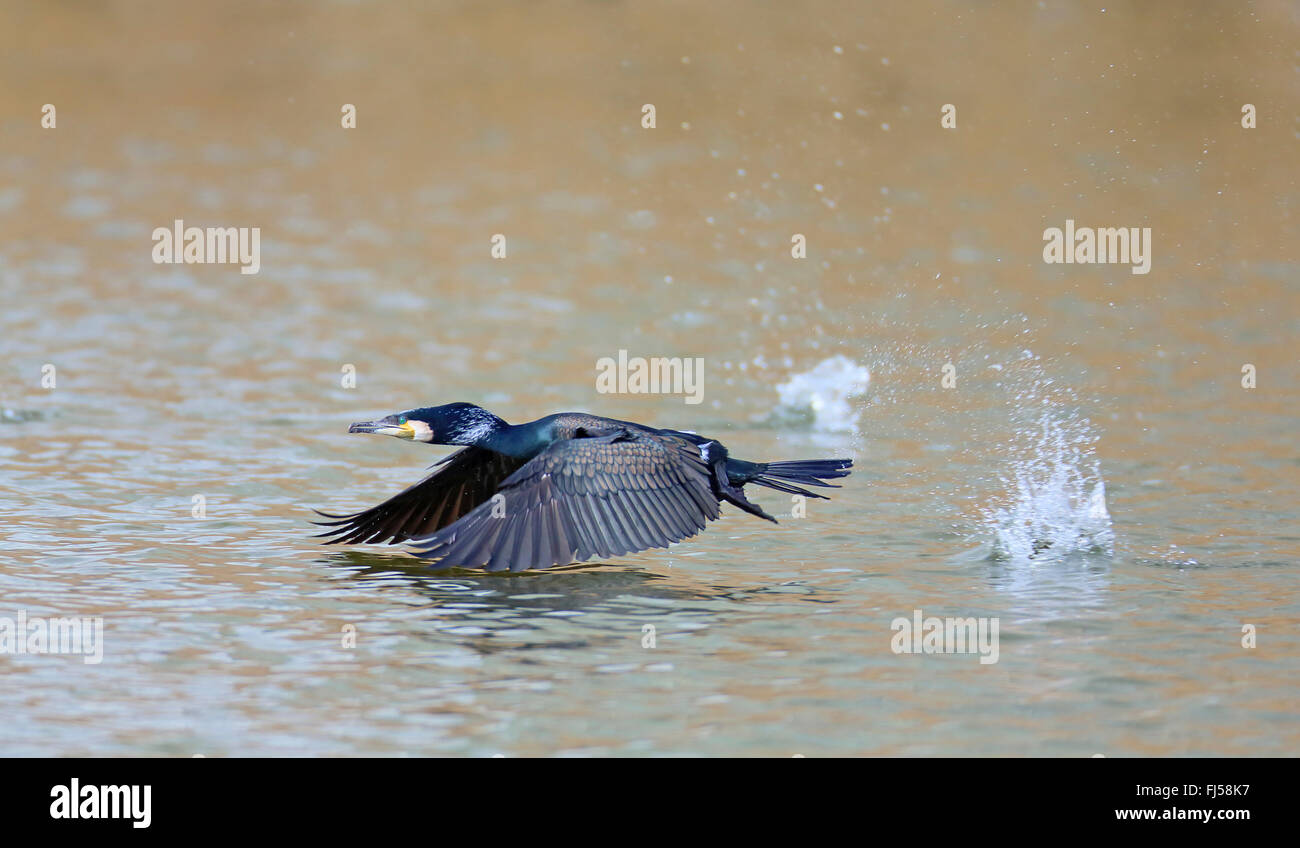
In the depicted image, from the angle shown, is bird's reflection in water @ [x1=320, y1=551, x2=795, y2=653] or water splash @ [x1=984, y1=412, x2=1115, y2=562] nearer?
bird's reflection in water @ [x1=320, y1=551, x2=795, y2=653]

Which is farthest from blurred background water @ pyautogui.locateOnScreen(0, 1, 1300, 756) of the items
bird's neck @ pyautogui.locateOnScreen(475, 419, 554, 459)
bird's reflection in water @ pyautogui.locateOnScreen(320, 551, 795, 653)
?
bird's neck @ pyautogui.locateOnScreen(475, 419, 554, 459)

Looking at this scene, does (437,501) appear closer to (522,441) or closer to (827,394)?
(522,441)

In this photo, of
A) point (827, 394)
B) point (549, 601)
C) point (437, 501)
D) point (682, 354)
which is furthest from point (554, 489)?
point (682, 354)

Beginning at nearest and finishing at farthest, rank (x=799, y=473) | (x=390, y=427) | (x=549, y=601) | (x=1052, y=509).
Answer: (x=549, y=601) → (x=390, y=427) → (x=799, y=473) → (x=1052, y=509)

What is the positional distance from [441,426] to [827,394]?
540cm

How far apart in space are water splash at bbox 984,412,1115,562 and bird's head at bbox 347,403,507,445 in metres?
2.67

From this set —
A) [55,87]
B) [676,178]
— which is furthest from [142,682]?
[55,87]

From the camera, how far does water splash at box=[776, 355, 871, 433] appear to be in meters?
12.4

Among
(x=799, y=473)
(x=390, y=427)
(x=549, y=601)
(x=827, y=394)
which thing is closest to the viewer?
(x=549, y=601)

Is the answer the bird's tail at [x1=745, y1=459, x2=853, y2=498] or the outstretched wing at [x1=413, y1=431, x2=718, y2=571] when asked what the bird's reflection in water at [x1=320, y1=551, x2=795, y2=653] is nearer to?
the outstretched wing at [x1=413, y1=431, x2=718, y2=571]

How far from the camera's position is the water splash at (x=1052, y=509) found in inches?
339

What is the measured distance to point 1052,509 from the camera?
9.26 metres

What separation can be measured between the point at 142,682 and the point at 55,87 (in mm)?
17175

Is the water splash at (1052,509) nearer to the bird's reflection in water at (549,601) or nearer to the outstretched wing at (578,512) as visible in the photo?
the bird's reflection in water at (549,601)
